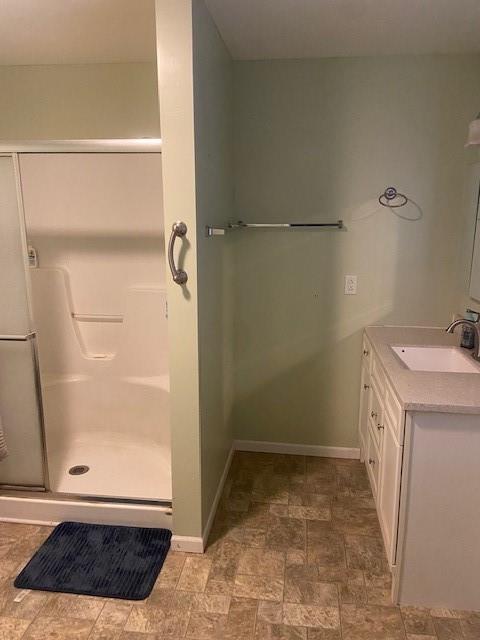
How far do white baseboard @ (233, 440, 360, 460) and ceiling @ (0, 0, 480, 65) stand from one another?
2305mm

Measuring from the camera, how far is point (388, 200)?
2648 millimetres

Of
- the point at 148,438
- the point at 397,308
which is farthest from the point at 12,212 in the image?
the point at 397,308

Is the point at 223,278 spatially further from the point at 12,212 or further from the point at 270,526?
the point at 270,526

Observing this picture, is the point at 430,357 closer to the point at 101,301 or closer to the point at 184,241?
the point at 184,241

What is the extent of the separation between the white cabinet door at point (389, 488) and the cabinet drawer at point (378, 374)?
20cm

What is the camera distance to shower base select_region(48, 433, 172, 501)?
2.47m

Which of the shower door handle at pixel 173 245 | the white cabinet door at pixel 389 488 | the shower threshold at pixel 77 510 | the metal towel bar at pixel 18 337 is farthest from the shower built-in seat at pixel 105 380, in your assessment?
the white cabinet door at pixel 389 488

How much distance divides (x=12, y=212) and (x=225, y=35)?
4.29 ft

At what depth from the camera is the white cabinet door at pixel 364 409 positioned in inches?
105

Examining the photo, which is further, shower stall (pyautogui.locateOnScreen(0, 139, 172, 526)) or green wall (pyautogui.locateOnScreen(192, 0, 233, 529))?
shower stall (pyautogui.locateOnScreen(0, 139, 172, 526))

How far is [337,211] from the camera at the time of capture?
2.71m

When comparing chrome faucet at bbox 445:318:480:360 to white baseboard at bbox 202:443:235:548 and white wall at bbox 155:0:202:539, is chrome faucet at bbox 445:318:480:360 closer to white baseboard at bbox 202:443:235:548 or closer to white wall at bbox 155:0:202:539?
white wall at bbox 155:0:202:539

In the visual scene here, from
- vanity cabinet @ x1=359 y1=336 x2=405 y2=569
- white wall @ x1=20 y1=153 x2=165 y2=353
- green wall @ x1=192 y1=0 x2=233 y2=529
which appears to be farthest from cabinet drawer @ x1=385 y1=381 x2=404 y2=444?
white wall @ x1=20 y1=153 x2=165 y2=353

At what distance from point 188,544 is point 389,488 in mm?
939
